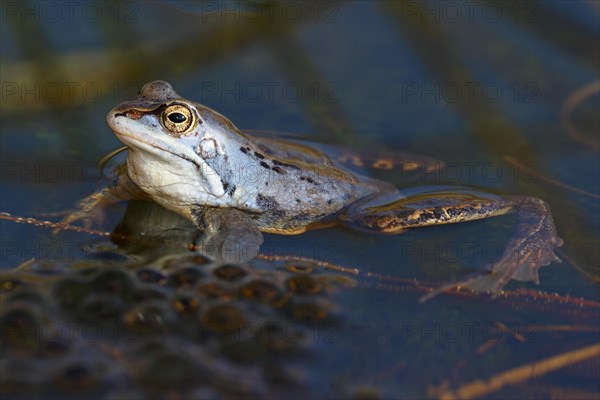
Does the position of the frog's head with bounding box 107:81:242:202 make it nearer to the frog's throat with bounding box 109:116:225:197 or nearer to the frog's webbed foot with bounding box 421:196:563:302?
the frog's throat with bounding box 109:116:225:197

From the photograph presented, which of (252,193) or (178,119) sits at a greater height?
(178,119)

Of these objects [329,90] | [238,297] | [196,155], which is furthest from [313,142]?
[238,297]

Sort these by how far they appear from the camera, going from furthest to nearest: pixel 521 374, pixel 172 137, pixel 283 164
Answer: pixel 283 164
pixel 172 137
pixel 521 374

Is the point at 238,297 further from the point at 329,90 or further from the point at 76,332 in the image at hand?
the point at 329,90

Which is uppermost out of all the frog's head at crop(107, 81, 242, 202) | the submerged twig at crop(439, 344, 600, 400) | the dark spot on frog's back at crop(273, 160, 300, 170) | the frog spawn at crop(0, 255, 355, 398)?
the frog's head at crop(107, 81, 242, 202)

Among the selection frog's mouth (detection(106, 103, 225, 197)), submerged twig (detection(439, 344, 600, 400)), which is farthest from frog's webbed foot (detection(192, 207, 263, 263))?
submerged twig (detection(439, 344, 600, 400))

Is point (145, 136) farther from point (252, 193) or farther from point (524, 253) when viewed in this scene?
point (524, 253)

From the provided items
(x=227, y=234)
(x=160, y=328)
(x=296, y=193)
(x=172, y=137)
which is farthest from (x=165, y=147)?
(x=160, y=328)
